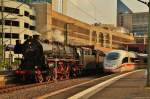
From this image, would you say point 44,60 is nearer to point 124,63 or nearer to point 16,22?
point 124,63

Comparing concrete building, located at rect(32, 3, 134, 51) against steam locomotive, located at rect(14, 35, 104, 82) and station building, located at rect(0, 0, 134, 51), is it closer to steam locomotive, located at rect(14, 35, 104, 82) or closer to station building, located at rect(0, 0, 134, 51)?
station building, located at rect(0, 0, 134, 51)

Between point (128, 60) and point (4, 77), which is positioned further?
point (128, 60)

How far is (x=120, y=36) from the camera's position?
192m

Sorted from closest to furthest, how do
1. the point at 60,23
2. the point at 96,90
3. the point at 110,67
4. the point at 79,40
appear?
the point at 96,90 < the point at 110,67 < the point at 60,23 < the point at 79,40

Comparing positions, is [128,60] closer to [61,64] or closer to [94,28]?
[61,64]

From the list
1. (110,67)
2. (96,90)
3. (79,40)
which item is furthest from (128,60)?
(79,40)

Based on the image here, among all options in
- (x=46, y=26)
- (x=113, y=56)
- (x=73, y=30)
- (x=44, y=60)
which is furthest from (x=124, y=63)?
(x=73, y=30)

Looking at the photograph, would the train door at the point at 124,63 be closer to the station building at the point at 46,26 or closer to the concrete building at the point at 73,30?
the station building at the point at 46,26

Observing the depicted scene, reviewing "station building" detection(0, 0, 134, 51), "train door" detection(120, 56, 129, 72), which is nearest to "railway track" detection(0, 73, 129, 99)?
"train door" detection(120, 56, 129, 72)

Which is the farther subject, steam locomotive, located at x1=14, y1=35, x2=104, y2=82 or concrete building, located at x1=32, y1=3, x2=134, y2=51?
concrete building, located at x1=32, y1=3, x2=134, y2=51

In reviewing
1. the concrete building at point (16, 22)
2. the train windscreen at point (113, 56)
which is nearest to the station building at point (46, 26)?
the concrete building at point (16, 22)

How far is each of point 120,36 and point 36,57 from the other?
16040 centimetres

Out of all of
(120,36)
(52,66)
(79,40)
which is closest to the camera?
(52,66)

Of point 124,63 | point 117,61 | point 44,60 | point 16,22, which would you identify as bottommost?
point 124,63
